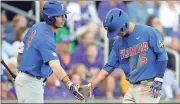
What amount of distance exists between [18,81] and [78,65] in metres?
3.04

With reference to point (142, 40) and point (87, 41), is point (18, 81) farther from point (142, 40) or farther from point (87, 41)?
point (87, 41)

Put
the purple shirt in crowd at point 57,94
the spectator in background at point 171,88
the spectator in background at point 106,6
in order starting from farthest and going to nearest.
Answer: the spectator in background at point 106,6 → the spectator in background at point 171,88 → the purple shirt in crowd at point 57,94

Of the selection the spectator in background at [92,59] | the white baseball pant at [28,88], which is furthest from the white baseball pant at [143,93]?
the spectator in background at [92,59]

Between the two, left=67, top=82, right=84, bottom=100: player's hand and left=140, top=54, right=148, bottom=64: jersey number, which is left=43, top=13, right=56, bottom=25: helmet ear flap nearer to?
left=67, top=82, right=84, bottom=100: player's hand

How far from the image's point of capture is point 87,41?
12703mm

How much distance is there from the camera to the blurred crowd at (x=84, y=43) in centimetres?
1213

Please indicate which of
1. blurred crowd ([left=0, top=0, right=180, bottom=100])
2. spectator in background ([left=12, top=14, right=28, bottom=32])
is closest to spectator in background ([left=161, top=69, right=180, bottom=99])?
blurred crowd ([left=0, top=0, right=180, bottom=100])

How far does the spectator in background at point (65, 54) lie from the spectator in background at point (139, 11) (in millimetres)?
1338

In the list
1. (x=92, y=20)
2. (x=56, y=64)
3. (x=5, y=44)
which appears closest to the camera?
(x=56, y=64)

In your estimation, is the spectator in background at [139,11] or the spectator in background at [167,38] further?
the spectator in background at [139,11]

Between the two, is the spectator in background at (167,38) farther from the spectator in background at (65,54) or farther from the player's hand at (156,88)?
the player's hand at (156,88)

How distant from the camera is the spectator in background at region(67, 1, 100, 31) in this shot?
12820 millimetres

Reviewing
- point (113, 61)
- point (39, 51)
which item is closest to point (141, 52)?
point (113, 61)

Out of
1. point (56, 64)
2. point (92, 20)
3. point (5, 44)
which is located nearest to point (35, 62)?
point (56, 64)
